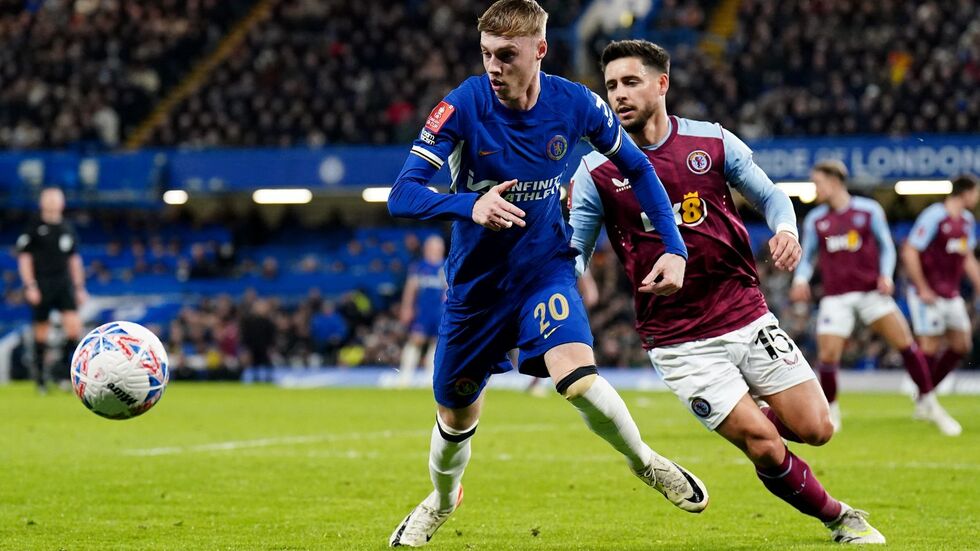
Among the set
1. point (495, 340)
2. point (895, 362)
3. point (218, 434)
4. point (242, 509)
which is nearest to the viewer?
point (495, 340)

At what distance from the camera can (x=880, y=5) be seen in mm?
29656

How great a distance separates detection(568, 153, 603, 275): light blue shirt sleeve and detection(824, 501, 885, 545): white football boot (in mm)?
1694

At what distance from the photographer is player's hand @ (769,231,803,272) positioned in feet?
19.8

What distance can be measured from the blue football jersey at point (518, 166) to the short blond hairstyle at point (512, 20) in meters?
0.32

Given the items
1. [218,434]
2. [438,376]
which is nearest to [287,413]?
[218,434]

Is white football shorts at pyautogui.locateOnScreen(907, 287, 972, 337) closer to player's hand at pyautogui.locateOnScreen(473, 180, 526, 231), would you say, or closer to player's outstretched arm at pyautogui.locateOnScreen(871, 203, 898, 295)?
player's outstretched arm at pyautogui.locateOnScreen(871, 203, 898, 295)

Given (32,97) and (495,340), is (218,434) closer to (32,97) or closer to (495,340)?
(495,340)

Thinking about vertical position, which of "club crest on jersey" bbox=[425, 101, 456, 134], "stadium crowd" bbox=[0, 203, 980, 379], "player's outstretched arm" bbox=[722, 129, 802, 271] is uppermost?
"club crest on jersey" bbox=[425, 101, 456, 134]

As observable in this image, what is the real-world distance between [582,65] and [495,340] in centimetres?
2551

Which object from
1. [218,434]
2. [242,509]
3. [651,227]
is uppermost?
[651,227]

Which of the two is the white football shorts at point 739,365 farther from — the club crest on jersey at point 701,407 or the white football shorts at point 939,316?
the white football shorts at point 939,316

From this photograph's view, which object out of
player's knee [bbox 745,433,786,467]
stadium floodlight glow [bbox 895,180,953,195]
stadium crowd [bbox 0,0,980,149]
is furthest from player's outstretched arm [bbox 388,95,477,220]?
stadium floodlight glow [bbox 895,180,953,195]

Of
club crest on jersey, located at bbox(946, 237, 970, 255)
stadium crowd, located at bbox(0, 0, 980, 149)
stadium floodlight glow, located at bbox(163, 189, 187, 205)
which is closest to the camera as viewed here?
club crest on jersey, located at bbox(946, 237, 970, 255)

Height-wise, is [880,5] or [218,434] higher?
[880,5]
